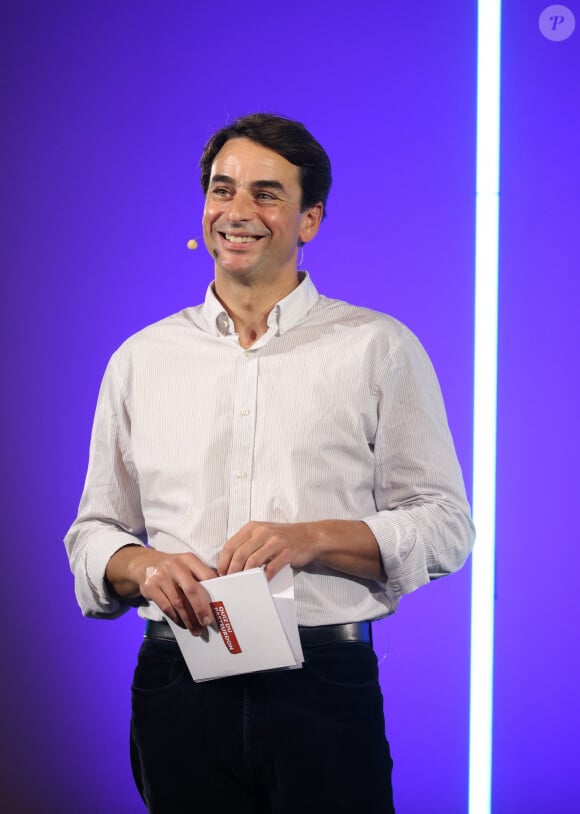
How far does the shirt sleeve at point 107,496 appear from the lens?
156cm

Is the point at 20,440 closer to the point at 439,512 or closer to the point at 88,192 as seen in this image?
the point at 88,192

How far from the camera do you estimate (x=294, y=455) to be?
4.98 ft

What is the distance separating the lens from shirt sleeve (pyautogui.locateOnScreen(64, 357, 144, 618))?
1.56 metres

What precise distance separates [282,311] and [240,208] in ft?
0.58

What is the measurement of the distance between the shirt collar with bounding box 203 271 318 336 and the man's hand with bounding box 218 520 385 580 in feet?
1.20

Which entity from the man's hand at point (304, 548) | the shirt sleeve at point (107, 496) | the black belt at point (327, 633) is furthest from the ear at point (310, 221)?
the black belt at point (327, 633)

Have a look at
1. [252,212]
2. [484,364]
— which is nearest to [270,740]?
[252,212]

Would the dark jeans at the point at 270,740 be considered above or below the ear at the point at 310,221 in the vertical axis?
below

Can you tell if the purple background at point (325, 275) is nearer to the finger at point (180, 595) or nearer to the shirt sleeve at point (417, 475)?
the shirt sleeve at point (417, 475)

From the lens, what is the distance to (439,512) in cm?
151

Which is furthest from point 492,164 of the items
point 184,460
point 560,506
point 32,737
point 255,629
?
point 32,737

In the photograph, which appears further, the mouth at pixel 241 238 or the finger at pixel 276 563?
the mouth at pixel 241 238

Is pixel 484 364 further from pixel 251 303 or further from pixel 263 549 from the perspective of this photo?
pixel 263 549

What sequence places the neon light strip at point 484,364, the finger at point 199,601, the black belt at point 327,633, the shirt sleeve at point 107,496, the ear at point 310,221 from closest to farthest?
the finger at point 199,601
the black belt at point 327,633
the shirt sleeve at point 107,496
the ear at point 310,221
the neon light strip at point 484,364
